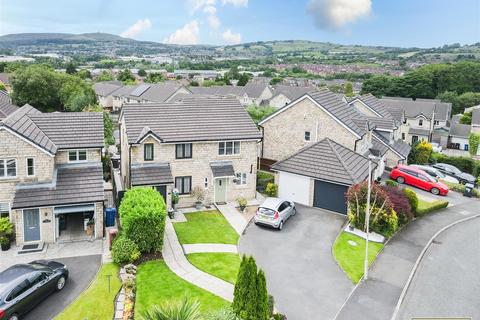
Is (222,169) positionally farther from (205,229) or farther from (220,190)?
(205,229)

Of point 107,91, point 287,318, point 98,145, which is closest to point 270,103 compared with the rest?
point 107,91

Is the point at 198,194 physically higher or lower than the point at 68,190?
lower

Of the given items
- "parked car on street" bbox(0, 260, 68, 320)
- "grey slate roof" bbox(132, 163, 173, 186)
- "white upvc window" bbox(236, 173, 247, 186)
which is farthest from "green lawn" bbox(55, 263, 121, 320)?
"white upvc window" bbox(236, 173, 247, 186)

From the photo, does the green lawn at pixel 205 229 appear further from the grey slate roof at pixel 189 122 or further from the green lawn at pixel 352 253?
the green lawn at pixel 352 253

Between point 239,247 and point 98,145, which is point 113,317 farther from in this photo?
point 98,145

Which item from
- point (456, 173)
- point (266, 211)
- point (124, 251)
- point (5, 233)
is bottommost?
point (456, 173)

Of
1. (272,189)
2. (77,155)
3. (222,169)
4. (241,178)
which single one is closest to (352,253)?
(272,189)

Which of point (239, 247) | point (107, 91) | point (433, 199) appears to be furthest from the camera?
point (107, 91)
